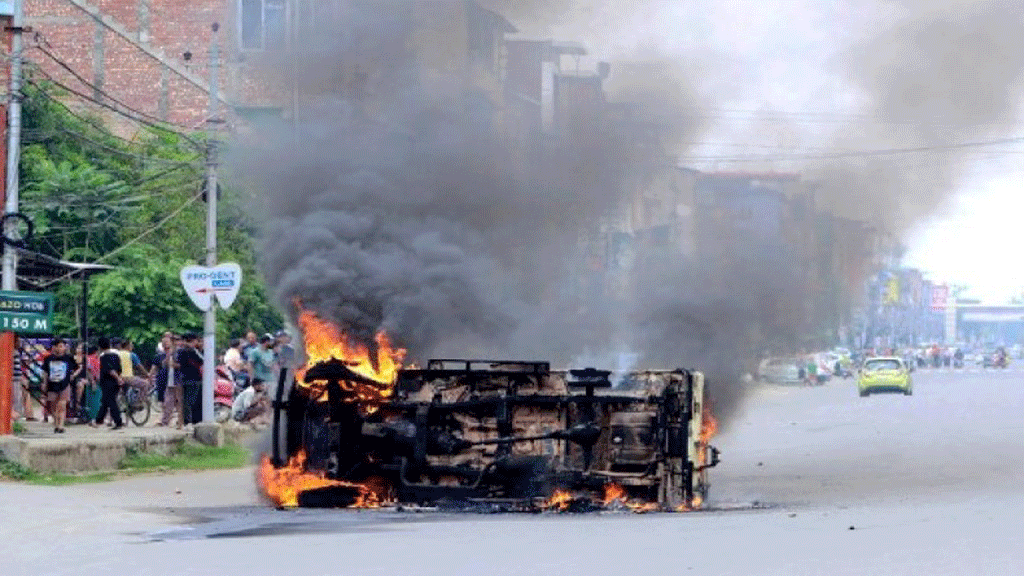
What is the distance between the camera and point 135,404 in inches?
1224

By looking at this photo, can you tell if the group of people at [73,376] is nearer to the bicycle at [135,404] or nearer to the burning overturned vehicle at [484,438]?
the bicycle at [135,404]

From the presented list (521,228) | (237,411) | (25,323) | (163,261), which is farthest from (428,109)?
(163,261)

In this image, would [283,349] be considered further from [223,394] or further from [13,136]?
[13,136]

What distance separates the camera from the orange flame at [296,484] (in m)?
18.0

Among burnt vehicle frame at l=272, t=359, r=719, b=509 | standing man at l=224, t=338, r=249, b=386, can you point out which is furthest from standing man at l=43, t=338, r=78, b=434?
burnt vehicle frame at l=272, t=359, r=719, b=509

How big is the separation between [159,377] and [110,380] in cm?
364

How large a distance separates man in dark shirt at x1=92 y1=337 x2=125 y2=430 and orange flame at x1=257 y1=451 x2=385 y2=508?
9.82 m

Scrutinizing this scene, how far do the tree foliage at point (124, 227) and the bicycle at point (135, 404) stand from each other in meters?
5.76

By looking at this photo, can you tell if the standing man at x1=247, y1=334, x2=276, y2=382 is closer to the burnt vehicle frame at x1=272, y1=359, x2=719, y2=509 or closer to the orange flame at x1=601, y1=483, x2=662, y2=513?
the burnt vehicle frame at x1=272, y1=359, x2=719, y2=509

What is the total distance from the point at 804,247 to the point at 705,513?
1013 centimetres

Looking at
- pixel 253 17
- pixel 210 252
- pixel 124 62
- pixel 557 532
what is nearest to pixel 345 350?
pixel 557 532

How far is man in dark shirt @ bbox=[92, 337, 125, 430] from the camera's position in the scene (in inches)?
1096

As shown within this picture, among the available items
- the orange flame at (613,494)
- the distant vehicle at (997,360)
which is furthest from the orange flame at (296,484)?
the distant vehicle at (997,360)

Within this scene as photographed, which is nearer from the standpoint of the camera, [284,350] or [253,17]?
[284,350]
